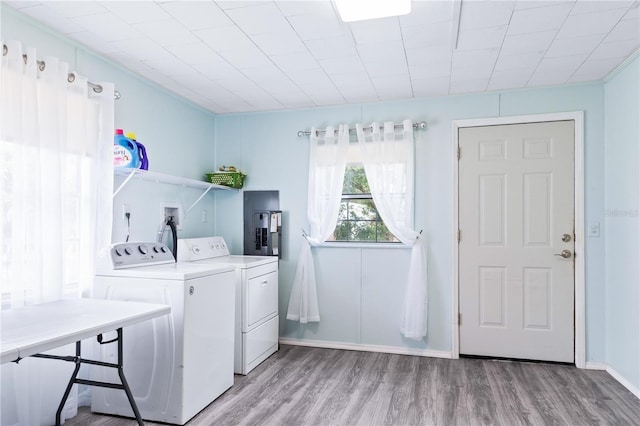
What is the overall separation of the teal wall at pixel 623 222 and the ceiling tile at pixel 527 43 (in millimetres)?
710

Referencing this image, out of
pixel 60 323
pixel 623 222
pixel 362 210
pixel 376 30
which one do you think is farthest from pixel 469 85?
pixel 60 323

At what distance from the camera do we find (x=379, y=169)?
356 cm

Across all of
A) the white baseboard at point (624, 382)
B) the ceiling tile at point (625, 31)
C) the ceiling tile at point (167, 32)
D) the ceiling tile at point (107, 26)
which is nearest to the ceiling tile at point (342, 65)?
the ceiling tile at point (167, 32)

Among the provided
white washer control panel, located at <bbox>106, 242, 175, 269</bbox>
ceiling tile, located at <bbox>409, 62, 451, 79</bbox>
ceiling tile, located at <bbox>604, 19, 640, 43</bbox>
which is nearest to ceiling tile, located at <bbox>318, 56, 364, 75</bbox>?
ceiling tile, located at <bbox>409, 62, 451, 79</bbox>

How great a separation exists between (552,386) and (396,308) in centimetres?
127

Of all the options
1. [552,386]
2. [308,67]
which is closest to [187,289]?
[308,67]

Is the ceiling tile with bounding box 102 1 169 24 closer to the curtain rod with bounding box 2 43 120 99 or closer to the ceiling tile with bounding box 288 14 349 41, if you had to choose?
the curtain rod with bounding box 2 43 120 99

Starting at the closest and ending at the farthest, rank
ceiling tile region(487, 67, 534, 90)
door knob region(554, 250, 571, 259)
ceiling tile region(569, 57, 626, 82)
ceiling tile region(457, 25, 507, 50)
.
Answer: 1. ceiling tile region(457, 25, 507, 50)
2. ceiling tile region(569, 57, 626, 82)
3. ceiling tile region(487, 67, 534, 90)
4. door knob region(554, 250, 571, 259)

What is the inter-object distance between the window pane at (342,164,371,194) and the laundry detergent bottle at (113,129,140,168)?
186 cm

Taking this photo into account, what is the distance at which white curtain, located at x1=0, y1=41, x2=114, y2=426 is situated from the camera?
6.61 ft

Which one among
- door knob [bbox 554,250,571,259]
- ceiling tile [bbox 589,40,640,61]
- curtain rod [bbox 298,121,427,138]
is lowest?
door knob [bbox 554,250,571,259]

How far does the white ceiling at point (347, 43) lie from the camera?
208cm

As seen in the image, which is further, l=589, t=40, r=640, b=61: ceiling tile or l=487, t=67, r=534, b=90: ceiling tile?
l=487, t=67, r=534, b=90: ceiling tile

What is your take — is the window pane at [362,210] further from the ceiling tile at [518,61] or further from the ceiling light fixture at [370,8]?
the ceiling light fixture at [370,8]
